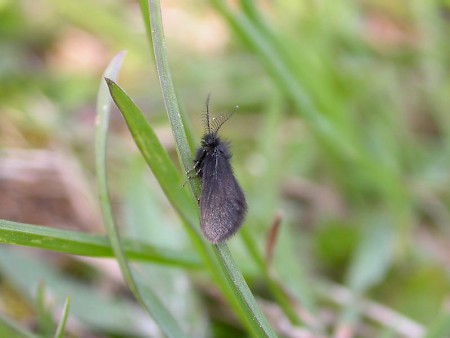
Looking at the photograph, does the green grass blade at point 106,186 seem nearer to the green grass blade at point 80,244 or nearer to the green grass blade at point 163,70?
the green grass blade at point 80,244

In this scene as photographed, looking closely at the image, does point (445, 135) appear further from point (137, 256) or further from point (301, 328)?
point (137, 256)

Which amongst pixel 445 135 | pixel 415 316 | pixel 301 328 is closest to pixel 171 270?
pixel 301 328

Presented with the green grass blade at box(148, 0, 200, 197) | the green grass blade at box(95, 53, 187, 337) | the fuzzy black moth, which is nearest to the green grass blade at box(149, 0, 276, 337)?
the green grass blade at box(148, 0, 200, 197)

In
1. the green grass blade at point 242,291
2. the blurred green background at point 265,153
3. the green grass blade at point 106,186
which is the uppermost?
the blurred green background at point 265,153

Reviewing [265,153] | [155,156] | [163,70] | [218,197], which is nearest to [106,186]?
[155,156]

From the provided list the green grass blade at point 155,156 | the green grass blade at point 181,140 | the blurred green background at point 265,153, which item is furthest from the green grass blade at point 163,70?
the blurred green background at point 265,153

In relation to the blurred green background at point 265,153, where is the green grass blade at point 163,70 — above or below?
below

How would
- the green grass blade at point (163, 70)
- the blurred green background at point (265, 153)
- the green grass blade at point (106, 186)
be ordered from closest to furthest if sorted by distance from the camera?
the green grass blade at point (163, 70)
the green grass blade at point (106, 186)
the blurred green background at point (265, 153)

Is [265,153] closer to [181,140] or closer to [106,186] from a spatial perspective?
[106,186]
